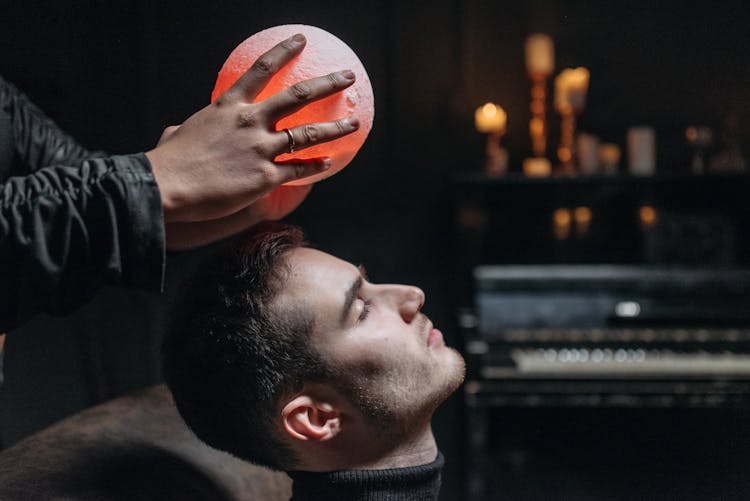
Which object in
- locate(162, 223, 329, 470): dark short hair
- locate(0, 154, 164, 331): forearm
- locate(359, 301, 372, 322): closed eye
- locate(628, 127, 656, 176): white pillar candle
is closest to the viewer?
locate(0, 154, 164, 331): forearm

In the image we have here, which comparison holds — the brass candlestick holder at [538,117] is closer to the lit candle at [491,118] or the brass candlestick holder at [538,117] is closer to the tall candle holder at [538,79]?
the tall candle holder at [538,79]

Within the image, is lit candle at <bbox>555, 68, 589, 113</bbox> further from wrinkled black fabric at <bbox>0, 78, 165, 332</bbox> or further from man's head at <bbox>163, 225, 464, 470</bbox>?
wrinkled black fabric at <bbox>0, 78, 165, 332</bbox>

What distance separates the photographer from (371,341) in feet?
4.58

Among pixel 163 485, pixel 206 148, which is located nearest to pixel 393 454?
pixel 163 485

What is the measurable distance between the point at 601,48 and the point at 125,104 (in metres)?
2.25

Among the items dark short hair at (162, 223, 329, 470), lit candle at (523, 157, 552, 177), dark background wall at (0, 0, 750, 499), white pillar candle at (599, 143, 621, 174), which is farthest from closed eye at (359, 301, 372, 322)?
white pillar candle at (599, 143, 621, 174)

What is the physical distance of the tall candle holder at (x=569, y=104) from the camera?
3.55 meters

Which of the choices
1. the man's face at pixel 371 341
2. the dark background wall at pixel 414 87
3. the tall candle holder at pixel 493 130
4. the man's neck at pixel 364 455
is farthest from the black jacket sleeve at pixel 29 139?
the tall candle holder at pixel 493 130

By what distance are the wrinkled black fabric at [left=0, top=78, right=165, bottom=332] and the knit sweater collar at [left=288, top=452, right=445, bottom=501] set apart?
0.64 m

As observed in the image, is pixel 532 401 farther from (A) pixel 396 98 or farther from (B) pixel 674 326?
(A) pixel 396 98

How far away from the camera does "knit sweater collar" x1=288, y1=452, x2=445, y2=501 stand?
4.51 feet

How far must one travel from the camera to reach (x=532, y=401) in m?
2.88

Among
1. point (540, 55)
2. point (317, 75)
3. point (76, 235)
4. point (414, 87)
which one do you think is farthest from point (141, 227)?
point (414, 87)

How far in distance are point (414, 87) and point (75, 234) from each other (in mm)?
3248
